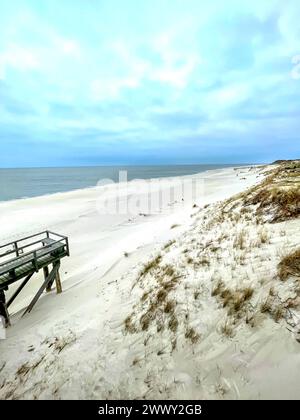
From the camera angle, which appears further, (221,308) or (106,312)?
(106,312)

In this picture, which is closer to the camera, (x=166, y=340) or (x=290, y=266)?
(x=166, y=340)

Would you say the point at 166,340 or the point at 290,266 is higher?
the point at 290,266

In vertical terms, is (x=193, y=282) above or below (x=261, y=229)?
below

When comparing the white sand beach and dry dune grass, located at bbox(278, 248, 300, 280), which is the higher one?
dry dune grass, located at bbox(278, 248, 300, 280)

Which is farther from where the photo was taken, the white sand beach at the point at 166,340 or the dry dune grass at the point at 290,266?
the dry dune grass at the point at 290,266

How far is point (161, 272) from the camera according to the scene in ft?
25.8

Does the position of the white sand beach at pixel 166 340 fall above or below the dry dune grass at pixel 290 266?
below

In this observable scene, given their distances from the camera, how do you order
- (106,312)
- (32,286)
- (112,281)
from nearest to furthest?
1. (106,312)
2. (112,281)
3. (32,286)

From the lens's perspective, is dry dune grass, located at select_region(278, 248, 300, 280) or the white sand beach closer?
the white sand beach

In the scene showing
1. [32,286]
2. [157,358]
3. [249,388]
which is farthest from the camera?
[32,286]

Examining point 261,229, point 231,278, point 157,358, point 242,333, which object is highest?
point 261,229

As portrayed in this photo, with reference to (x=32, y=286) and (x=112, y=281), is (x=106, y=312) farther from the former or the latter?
(x=32, y=286)
